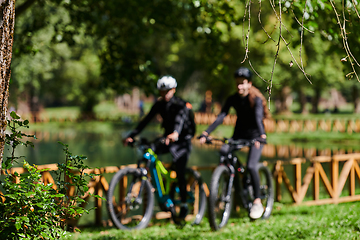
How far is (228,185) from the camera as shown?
567 cm

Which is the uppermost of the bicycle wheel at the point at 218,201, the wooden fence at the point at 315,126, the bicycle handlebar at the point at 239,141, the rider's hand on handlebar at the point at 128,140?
the wooden fence at the point at 315,126

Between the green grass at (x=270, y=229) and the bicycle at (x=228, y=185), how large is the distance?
7.7 inches

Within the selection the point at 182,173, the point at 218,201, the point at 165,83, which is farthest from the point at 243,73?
the point at 218,201

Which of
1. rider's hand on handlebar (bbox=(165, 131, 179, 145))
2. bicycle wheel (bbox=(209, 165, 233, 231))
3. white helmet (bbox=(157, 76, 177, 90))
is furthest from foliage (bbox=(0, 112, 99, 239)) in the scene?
white helmet (bbox=(157, 76, 177, 90))

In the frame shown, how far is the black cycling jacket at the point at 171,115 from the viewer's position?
18.8 ft

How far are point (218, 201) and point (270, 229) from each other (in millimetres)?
737

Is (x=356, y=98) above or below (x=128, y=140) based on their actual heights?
above

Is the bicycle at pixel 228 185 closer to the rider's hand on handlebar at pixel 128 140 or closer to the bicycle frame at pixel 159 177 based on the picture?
the bicycle frame at pixel 159 177

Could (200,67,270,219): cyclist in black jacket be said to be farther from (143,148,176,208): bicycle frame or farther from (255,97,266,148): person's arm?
(143,148,176,208): bicycle frame

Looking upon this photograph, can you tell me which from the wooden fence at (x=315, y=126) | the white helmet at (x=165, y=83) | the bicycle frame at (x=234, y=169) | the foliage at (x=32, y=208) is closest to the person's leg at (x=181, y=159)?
the bicycle frame at (x=234, y=169)

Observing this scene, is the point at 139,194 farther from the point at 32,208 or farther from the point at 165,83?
the point at 32,208

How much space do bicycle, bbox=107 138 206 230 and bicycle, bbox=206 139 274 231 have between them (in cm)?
51

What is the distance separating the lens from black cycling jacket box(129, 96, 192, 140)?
5723mm

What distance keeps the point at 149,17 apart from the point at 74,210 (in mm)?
5445
